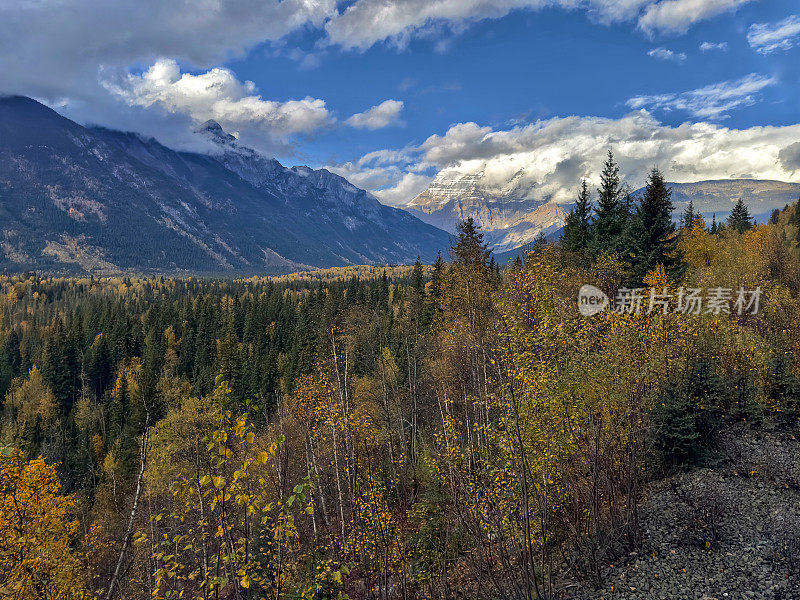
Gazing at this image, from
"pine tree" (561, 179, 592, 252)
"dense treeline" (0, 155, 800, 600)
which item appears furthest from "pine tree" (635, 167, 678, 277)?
"pine tree" (561, 179, 592, 252)

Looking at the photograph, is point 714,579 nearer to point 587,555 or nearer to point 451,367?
point 587,555

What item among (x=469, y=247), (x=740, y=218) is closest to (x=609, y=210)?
(x=469, y=247)

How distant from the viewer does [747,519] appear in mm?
15148

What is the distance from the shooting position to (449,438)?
23.5 meters

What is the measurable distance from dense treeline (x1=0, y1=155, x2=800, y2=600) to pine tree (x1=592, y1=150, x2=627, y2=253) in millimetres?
235

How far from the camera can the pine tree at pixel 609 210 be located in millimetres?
40812

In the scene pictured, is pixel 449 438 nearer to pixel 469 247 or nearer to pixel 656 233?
pixel 469 247

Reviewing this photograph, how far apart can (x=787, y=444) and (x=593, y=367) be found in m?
16.5

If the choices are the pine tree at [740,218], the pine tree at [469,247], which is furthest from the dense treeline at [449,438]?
the pine tree at [740,218]

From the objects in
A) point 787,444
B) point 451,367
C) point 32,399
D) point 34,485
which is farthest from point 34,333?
point 787,444

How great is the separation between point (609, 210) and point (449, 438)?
106 ft

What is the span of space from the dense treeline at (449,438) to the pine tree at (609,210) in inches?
9.3

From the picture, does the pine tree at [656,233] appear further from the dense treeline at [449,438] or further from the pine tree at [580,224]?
the pine tree at [580,224]

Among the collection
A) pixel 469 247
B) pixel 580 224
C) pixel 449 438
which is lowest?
pixel 449 438
